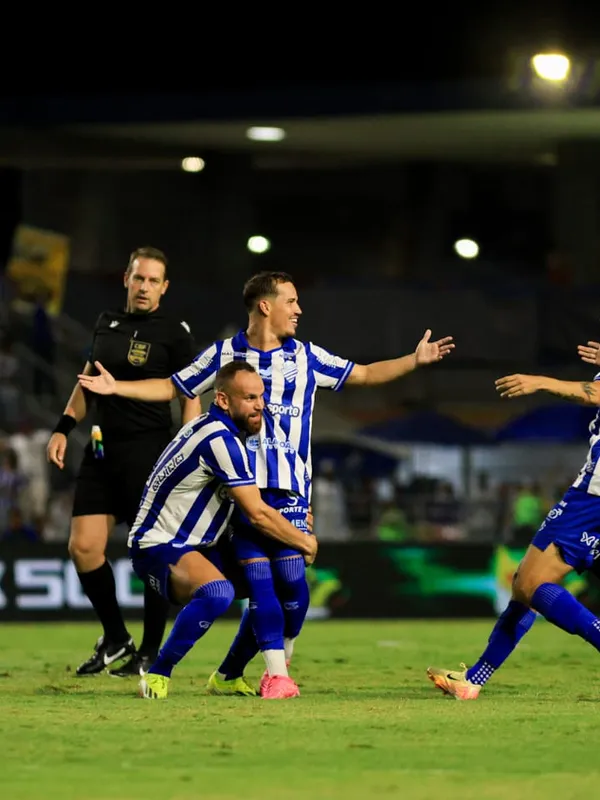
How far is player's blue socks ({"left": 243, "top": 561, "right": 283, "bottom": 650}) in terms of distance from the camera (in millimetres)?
7516

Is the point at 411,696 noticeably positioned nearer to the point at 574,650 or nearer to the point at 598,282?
the point at 574,650

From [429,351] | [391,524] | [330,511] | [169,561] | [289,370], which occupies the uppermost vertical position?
[429,351]

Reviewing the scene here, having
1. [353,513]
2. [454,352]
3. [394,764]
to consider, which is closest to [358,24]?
[353,513]

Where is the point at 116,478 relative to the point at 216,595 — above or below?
above

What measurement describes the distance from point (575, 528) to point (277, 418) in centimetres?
150

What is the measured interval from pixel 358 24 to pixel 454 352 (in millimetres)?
7282

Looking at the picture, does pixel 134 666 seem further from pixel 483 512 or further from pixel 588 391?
pixel 483 512

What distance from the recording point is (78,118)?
2102 centimetres

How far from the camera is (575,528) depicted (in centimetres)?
745

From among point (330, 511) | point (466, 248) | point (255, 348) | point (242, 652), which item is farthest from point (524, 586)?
point (466, 248)

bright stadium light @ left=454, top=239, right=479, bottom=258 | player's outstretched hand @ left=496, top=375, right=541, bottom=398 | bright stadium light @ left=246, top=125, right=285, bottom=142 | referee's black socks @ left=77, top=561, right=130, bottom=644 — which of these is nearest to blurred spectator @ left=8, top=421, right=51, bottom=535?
bright stadium light @ left=246, top=125, right=285, bottom=142

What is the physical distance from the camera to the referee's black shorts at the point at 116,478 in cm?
903

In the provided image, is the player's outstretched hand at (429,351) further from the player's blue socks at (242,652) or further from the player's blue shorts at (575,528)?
the player's blue socks at (242,652)

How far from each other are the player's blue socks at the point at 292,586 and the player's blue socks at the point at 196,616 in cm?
40
